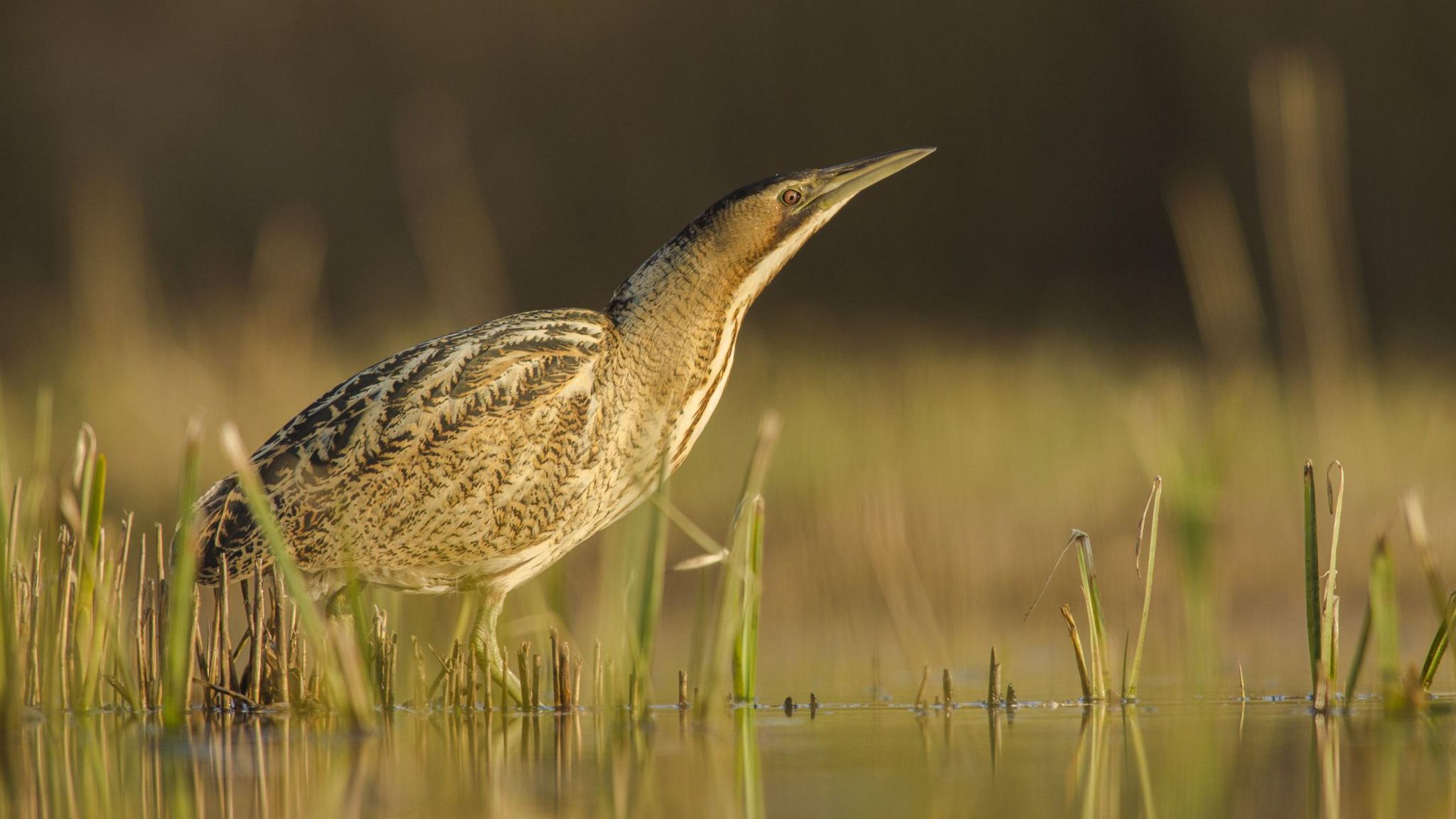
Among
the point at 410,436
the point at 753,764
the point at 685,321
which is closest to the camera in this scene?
the point at 753,764

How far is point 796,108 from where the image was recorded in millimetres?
9633

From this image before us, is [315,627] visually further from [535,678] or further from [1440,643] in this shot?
[1440,643]

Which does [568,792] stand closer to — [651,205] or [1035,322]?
[1035,322]

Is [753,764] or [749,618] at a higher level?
[749,618]

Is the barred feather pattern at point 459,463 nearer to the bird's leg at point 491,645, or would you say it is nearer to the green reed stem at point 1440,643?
the bird's leg at point 491,645

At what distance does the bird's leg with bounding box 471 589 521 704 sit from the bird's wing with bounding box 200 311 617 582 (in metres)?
0.26

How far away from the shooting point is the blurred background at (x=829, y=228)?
6066mm

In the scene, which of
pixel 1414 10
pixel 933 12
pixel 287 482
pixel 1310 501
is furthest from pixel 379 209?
pixel 1310 501

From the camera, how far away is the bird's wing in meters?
3.22

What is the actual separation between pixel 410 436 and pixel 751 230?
2.56 feet

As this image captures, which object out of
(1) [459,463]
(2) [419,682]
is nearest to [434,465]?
(1) [459,463]

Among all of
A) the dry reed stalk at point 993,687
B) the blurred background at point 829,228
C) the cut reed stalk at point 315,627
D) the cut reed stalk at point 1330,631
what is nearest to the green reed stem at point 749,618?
the dry reed stalk at point 993,687

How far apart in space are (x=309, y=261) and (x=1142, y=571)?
13.7 ft

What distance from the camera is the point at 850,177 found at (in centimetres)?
357
